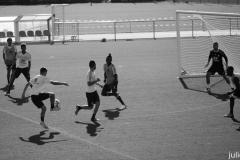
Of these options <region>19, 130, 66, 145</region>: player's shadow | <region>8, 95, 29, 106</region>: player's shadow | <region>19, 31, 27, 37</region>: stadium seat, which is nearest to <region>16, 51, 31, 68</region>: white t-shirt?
<region>8, 95, 29, 106</region>: player's shadow

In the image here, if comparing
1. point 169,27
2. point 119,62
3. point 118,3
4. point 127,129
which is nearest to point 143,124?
point 127,129

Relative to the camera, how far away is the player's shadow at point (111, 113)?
44.1ft

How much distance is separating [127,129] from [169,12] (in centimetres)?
4772

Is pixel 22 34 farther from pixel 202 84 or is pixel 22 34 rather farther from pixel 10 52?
pixel 202 84

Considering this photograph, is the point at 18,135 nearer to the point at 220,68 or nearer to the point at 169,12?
the point at 220,68

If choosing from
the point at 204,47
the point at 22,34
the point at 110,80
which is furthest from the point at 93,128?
the point at 22,34

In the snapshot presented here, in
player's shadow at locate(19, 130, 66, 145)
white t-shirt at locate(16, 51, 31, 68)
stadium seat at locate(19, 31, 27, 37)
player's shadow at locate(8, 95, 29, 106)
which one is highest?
stadium seat at locate(19, 31, 27, 37)

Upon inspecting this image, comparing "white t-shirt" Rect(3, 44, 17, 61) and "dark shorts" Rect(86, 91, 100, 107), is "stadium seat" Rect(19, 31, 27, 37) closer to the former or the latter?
"white t-shirt" Rect(3, 44, 17, 61)

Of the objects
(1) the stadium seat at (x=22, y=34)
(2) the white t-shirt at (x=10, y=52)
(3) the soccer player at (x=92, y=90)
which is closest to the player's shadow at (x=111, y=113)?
(3) the soccer player at (x=92, y=90)

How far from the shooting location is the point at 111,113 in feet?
45.7

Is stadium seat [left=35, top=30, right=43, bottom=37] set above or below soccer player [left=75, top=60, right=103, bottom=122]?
above

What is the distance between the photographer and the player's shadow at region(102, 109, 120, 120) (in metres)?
13.4

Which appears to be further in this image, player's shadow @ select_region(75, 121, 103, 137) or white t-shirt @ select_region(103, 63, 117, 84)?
A: white t-shirt @ select_region(103, 63, 117, 84)

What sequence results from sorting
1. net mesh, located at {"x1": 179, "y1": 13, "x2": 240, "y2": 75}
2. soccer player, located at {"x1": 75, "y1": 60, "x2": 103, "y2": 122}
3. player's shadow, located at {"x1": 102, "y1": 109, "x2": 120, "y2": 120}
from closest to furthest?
soccer player, located at {"x1": 75, "y1": 60, "x2": 103, "y2": 122}
player's shadow, located at {"x1": 102, "y1": 109, "x2": 120, "y2": 120}
net mesh, located at {"x1": 179, "y1": 13, "x2": 240, "y2": 75}
